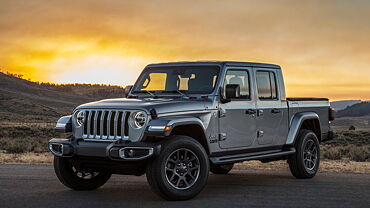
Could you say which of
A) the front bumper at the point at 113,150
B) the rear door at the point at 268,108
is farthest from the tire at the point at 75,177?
the rear door at the point at 268,108

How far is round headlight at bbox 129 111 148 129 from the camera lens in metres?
8.34

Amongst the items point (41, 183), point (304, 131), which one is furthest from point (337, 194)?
point (41, 183)

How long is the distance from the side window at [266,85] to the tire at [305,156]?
1220 millimetres

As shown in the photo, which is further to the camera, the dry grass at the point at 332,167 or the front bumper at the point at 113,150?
the dry grass at the point at 332,167

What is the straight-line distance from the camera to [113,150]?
26.9 feet

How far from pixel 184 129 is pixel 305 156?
152 inches

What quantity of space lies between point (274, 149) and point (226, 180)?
48.5 inches

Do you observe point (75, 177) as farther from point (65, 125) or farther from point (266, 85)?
point (266, 85)

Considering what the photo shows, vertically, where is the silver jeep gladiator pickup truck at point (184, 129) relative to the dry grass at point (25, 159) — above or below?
above

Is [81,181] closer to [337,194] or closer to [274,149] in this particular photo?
[274,149]

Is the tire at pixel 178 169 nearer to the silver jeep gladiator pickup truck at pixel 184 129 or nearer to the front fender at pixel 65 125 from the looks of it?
the silver jeep gladiator pickup truck at pixel 184 129

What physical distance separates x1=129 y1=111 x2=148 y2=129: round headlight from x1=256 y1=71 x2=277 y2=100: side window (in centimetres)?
296

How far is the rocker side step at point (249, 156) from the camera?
9.28m

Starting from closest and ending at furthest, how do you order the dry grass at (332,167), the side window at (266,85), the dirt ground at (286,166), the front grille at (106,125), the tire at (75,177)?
the front grille at (106,125), the tire at (75,177), the side window at (266,85), the dry grass at (332,167), the dirt ground at (286,166)
